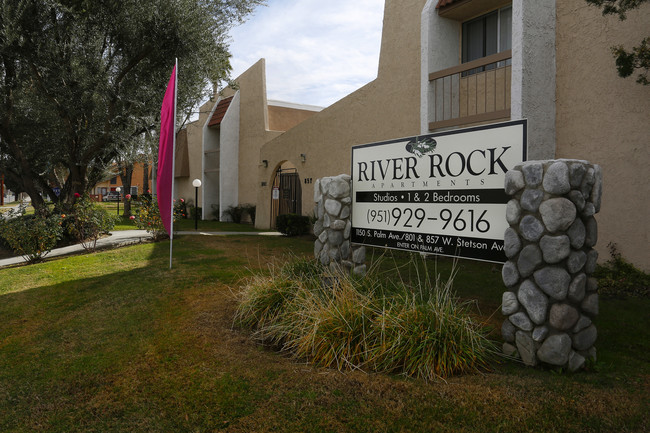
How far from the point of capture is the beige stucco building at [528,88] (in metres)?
7.40

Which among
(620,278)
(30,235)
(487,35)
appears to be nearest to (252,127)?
(30,235)

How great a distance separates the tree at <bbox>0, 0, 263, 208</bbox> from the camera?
36.4 feet

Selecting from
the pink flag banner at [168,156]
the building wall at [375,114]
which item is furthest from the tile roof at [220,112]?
the pink flag banner at [168,156]

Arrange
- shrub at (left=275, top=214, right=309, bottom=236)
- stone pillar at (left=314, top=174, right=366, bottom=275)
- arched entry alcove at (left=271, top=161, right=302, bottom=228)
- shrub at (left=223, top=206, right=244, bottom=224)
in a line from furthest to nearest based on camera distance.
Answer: shrub at (left=223, top=206, right=244, bottom=224) → arched entry alcove at (left=271, top=161, right=302, bottom=228) → shrub at (left=275, top=214, right=309, bottom=236) → stone pillar at (left=314, top=174, right=366, bottom=275)

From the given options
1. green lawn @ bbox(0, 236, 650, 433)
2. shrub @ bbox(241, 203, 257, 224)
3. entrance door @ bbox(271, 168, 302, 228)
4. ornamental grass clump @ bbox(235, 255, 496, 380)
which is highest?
entrance door @ bbox(271, 168, 302, 228)

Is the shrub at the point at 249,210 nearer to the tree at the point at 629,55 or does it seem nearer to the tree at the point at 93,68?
the tree at the point at 93,68

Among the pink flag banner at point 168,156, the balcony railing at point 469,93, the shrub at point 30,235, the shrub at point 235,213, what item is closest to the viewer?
the pink flag banner at point 168,156

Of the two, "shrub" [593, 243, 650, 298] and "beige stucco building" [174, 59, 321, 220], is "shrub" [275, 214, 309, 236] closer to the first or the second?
"beige stucco building" [174, 59, 321, 220]

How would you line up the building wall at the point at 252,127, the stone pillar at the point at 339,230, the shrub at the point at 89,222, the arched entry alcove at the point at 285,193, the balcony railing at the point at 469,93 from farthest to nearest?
the building wall at the point at 252,127, the arched entry alcove at the point at 285,193, the shrub at the point at 89,222, the balcony railing at the point at 469,93, the stone pillar at the point at 339,230

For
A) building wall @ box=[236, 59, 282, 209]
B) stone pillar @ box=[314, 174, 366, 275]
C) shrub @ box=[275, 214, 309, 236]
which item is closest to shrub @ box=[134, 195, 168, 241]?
shrub @ box=[275, 214, 309, 236]

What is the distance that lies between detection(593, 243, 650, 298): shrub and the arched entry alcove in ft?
36.9

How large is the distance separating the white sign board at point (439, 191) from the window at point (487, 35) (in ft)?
17.2

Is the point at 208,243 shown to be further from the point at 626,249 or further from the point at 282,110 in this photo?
the point at 282,110

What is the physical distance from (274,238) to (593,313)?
10911 millimetres
